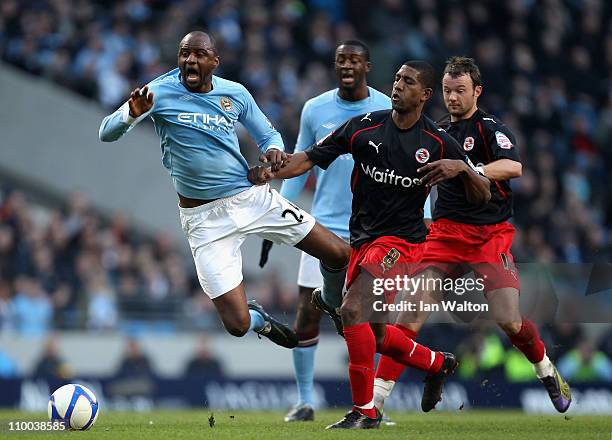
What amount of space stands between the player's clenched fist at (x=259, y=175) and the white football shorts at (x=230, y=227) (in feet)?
0.48

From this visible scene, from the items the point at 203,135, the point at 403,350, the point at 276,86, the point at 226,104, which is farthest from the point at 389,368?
the point at 276,86

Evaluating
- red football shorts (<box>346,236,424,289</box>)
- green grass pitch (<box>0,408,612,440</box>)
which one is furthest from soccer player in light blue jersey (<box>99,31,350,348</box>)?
green grass pitch (<box>0,408,612,440</box>)

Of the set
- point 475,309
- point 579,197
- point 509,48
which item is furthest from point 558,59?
point 475,309

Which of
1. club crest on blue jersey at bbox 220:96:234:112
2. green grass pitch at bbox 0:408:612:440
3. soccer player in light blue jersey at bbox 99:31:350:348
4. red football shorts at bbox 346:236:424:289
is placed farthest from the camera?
club crest on blue jersey at bbox 220:96:234:112

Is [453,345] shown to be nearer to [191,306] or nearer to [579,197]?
[191,306]

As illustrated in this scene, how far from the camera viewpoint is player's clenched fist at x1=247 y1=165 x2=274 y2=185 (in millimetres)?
9148

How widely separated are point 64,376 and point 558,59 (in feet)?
37.1

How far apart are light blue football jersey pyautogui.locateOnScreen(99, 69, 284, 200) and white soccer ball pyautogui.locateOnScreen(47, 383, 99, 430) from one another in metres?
1.79

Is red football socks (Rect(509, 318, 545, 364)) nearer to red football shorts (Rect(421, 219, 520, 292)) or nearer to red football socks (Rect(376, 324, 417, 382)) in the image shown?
red football shorts (Rect(421, 219, 520, 292))

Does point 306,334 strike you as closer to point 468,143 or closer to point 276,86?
point 468,143

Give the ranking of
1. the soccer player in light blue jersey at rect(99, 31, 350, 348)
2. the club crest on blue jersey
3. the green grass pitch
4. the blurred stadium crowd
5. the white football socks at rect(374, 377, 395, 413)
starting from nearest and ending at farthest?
the green grass pitch, the white football socks at rect(374, 377, 395, 413), the soccer player in light blue jersey at rect(99, 31, 350, 348), the club crest on blue jersey, the blurred stadium crowd

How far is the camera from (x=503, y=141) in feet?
29.8

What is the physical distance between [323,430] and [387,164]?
195 cm

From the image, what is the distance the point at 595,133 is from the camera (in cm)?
2086
